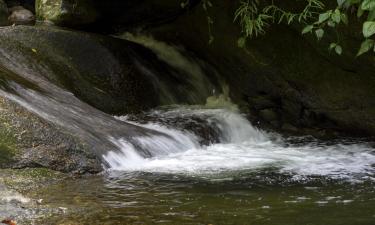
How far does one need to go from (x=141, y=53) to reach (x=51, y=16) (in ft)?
5.65

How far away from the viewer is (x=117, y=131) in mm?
6387

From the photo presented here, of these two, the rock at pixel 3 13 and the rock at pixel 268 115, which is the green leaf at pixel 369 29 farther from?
the rock at pixel 3 13

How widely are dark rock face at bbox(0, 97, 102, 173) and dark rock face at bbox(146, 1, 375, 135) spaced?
3.62 metres

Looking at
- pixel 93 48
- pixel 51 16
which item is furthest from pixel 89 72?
pixel 51 16

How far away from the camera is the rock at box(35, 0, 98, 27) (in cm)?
955

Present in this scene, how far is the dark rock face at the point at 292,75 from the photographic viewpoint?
7773 mm

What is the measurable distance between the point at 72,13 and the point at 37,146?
4.67m

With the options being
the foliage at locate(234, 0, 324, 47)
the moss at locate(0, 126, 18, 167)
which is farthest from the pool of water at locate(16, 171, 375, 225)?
the foliage at locate(234, 0, 324, 47)

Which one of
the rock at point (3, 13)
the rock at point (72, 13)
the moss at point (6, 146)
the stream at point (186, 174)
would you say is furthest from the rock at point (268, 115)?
the rock at point (3, 13)

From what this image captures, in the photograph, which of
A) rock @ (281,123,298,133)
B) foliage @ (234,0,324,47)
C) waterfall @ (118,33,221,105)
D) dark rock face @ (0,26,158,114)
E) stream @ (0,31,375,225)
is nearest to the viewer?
stream @ (0,31,375,225)

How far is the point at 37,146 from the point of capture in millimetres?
5336

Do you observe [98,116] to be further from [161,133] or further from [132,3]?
[132,3]

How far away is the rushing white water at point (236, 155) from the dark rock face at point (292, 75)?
65 cm

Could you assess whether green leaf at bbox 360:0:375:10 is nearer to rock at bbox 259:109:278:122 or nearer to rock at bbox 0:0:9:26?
rock at bbox 259:109:278:122
